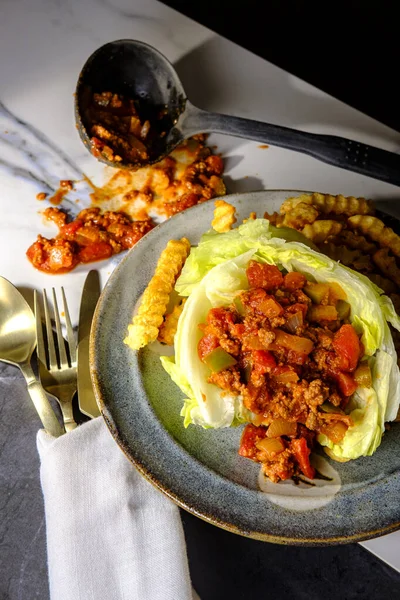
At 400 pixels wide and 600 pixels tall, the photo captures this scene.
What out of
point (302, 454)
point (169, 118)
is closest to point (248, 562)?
point (302, 454)

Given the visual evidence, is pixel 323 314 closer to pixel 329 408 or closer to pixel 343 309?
pixel 343 309

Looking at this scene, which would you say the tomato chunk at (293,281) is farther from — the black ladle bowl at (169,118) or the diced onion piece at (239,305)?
the black ladle bowl at (169,118)

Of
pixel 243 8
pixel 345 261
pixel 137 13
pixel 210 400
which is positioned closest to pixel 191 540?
pixel 210 400

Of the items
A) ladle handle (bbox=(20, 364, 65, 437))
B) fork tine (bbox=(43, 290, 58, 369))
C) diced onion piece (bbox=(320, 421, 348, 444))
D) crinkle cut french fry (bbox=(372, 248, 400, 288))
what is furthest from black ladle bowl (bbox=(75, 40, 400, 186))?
diced onion piece (bbox=(320, 421, 348, 444))

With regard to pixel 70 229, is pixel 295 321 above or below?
above

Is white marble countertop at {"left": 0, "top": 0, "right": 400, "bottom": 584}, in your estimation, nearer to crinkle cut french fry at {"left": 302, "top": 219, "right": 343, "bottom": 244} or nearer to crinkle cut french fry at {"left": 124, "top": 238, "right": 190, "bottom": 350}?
crinkle cut french fry at {"left": 124, "top": 238, "right": 190, "bottom": 350}

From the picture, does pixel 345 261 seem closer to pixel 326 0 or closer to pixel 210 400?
pixel 210 400

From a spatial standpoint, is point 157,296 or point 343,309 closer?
point 343,309
